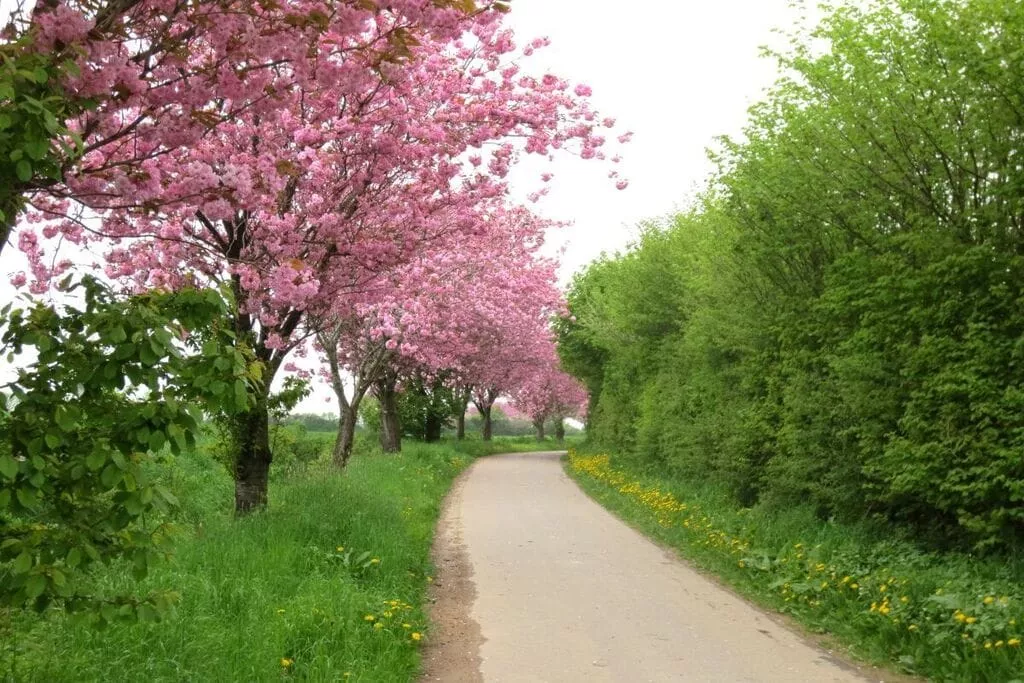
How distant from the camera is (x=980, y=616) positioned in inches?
258

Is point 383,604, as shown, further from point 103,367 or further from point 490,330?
point 490,330

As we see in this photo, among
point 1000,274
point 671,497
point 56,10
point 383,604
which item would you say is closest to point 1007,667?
point 1000,274

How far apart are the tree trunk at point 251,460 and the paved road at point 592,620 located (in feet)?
8.73

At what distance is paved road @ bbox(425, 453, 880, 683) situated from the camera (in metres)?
6.57

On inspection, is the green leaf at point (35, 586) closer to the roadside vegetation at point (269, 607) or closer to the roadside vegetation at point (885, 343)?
the roadside vegetation at point (269, 607)

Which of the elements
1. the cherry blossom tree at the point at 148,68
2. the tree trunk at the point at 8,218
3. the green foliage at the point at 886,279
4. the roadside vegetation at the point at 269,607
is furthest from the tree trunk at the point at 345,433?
the tree trunk at the point at 8,218

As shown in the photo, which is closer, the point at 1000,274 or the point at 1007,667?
the point at 1007,667

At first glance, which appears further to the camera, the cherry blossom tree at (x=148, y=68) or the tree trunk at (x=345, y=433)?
the tree trunk at (x=345, y=433)

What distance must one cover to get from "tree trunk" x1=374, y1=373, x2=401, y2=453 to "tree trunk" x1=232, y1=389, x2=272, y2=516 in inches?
737

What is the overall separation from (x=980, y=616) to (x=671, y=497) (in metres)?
9.45

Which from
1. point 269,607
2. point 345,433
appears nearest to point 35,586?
point 269,607

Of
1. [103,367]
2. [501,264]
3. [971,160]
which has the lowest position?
[103,367]

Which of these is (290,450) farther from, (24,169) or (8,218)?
(24,169)

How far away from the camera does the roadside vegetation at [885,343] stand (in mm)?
7781
